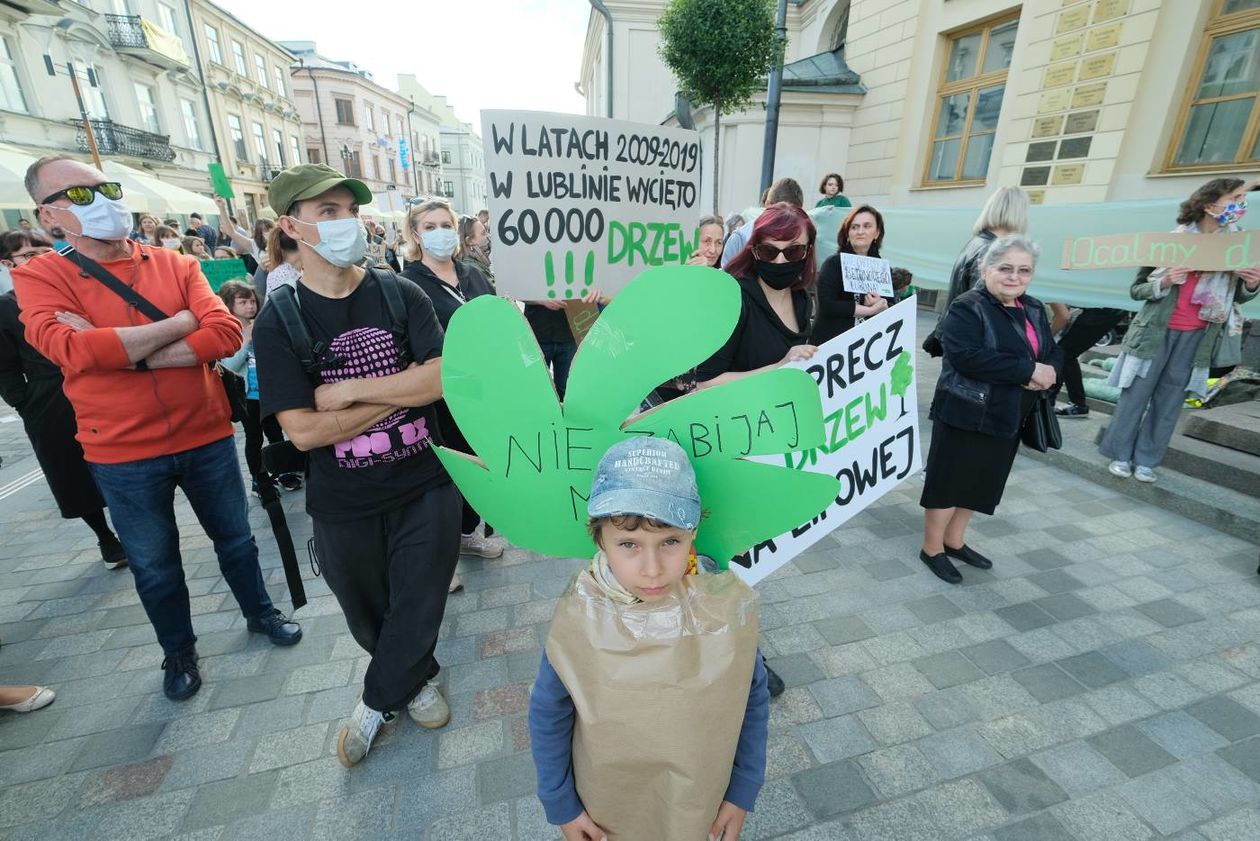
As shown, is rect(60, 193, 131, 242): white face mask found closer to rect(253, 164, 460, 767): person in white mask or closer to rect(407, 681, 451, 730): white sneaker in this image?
rect(253, 164, 460, 767): person in white mask

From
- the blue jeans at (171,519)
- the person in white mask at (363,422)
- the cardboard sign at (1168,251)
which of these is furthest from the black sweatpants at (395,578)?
the cardboard sign at (1168,251)

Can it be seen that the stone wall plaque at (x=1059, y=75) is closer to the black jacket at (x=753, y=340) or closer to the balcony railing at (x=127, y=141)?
the black jacket at (x=753, y=340)

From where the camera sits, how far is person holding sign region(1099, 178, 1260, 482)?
3.33 meters

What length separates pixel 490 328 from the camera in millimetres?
980

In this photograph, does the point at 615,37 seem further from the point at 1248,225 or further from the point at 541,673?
the point at 541,673

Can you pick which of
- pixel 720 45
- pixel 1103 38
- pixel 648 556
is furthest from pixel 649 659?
pixel 720 45

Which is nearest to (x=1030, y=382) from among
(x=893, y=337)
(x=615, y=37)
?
(x=893, y=337)

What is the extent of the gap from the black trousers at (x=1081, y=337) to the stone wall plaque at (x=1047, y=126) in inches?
148

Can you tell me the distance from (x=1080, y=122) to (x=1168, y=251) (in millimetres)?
5466

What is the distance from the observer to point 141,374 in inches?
81.3

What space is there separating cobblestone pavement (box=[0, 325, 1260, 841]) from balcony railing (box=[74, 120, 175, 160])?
81.2 feet

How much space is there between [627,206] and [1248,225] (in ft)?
14.5

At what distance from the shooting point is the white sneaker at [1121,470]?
4157 mm

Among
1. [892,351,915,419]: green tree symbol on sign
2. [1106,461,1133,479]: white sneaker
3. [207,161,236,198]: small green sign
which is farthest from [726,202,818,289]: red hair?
[207,161,236,198]: small green sign
